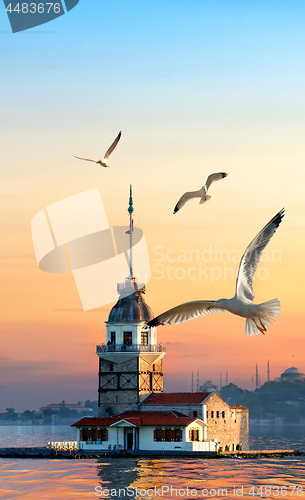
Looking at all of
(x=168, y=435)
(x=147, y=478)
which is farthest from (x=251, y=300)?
(x=168, y=435)

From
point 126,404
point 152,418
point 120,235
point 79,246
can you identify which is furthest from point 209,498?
point 120,235

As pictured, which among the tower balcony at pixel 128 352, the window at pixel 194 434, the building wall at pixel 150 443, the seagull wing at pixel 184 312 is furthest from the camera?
the tower balcony at pixel 128 352

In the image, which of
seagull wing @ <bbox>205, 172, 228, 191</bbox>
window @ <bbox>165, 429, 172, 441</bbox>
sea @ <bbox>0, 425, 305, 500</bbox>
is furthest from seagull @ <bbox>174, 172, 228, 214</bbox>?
window @ <bbox>165, 429, 172, 441</bbox>

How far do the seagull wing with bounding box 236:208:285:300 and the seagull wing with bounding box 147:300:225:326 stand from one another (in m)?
1.10

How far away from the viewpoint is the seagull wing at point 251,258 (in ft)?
69.1

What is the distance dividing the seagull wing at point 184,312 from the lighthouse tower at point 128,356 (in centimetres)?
4128

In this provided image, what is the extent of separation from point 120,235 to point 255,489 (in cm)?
2954

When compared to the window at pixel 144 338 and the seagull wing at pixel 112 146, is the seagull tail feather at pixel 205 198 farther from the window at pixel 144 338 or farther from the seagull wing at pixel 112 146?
the window at pixel 144 338

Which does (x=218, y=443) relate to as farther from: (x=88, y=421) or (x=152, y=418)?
(x=88, y=421)

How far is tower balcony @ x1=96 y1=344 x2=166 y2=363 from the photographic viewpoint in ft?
213
